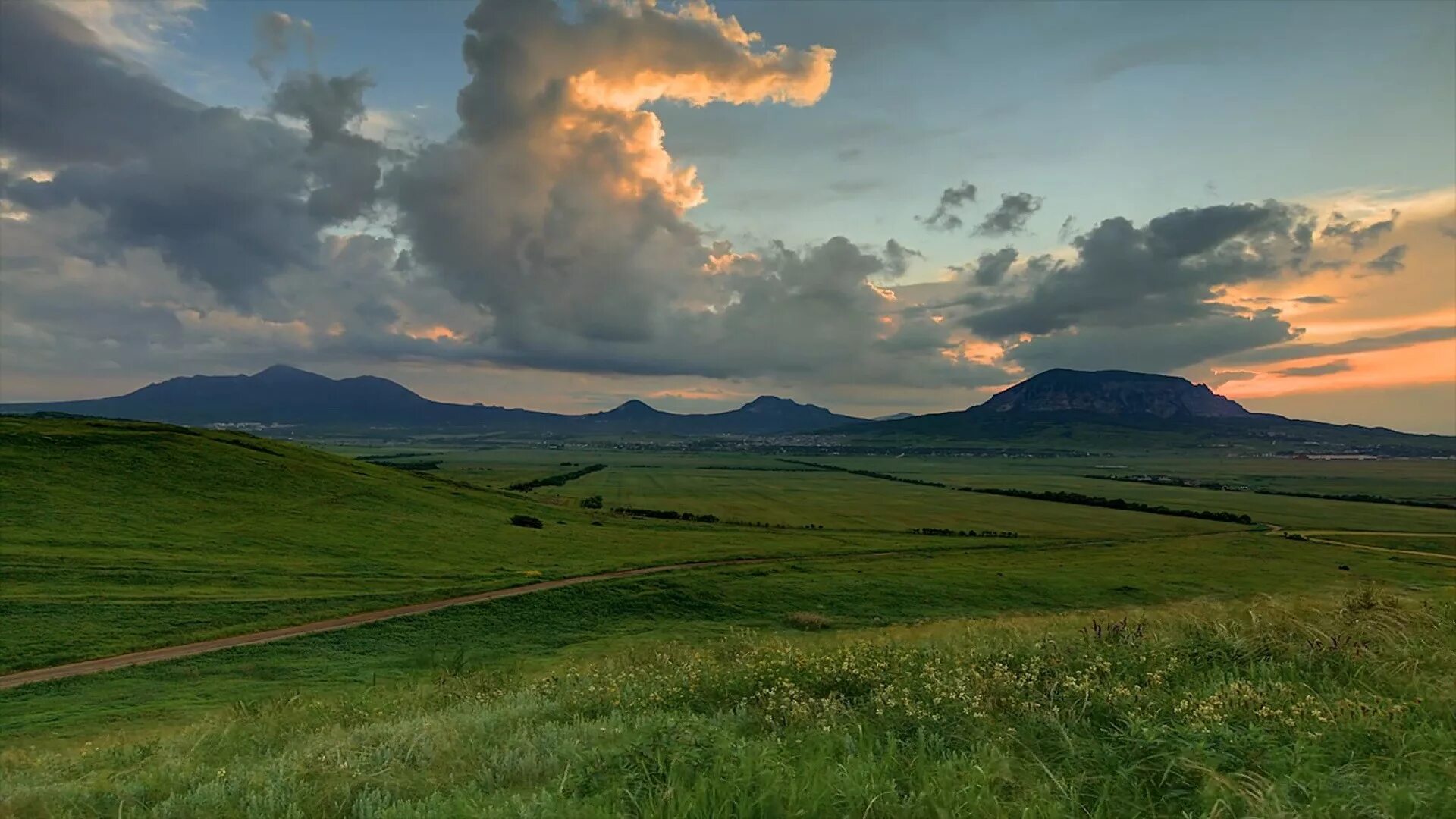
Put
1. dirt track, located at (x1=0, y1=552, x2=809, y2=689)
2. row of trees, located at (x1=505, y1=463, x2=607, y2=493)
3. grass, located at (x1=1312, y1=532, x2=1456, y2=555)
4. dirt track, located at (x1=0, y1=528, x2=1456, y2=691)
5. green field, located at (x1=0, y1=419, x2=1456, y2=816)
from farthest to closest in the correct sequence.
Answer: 1. row of trees, located at (x1=505, y1=463, x2=607, y2=493)
2. grass, located at (x1=1312, y1=532, x2=1456, y2=555)
3. dirt track, located at (x1=0, y1=528, x2=1456, y2=691)
4. dirt track, located at (x1=0, y1=552, x2=809, y2=689)
5. green field, located at (x1=0, y1=419, x2=1456, y2=816)

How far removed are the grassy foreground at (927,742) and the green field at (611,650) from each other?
53 mm

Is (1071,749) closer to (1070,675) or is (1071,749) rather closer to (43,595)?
(1070,675)

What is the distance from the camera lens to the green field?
5.98 metres

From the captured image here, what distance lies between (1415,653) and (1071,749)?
615 cm

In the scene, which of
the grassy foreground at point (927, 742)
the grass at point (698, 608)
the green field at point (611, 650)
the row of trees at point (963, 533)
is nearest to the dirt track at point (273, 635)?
the green field at point (611, 650)

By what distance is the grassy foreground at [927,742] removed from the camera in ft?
→ 17.8

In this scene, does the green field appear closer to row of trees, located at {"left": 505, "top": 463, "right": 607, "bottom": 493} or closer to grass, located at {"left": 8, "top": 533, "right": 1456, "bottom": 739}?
grass, located at {"left": 8, "top": 533, "right": 1456, "bottom": 739}

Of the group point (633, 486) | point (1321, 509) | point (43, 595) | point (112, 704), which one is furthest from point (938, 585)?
point (1321, 509)

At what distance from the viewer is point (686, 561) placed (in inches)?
2399

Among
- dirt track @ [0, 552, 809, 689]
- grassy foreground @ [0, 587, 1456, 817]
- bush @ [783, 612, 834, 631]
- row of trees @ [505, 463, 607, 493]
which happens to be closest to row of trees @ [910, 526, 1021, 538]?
dirt track @ [0, 552, 809, 689]

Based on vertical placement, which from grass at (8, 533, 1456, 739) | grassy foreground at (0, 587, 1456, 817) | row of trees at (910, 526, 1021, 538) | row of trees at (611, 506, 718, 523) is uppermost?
grassy foreground at (0, 587, 1456, 817)

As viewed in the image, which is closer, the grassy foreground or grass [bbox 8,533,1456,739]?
the grassy foreground

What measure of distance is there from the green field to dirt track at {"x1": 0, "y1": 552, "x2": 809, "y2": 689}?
1.02 metres

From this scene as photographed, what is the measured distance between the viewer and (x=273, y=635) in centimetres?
3500
